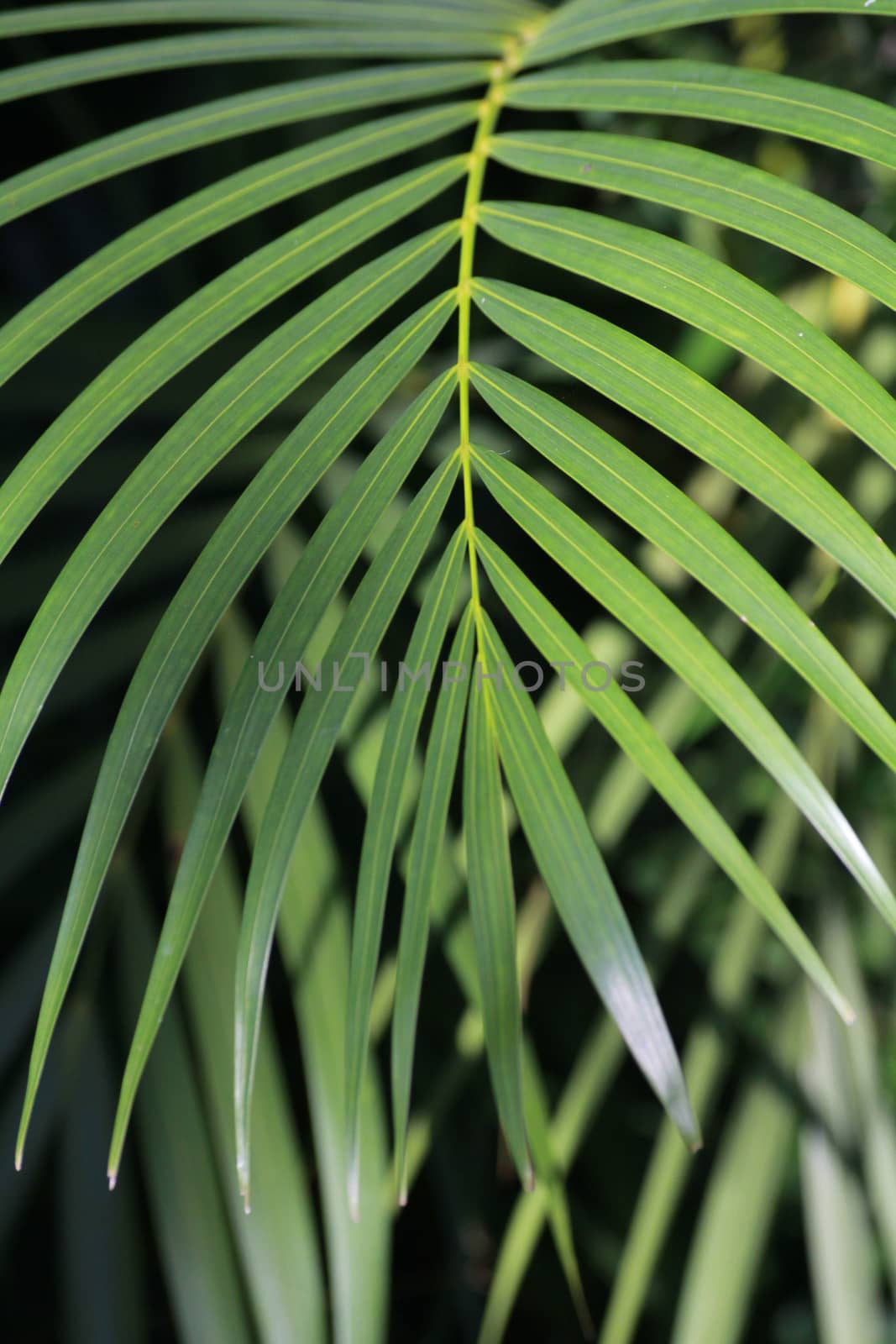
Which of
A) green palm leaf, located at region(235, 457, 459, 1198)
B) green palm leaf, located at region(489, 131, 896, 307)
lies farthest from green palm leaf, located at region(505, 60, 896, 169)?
green palm leaf, located at region(235, 457, 459, 1198)

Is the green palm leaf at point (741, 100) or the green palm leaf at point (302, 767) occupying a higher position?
the green palm leaf at point (741, 100)

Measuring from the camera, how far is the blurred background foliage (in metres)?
0.51

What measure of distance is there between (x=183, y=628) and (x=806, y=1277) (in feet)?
3.20

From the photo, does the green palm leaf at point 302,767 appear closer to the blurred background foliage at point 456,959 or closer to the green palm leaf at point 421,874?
the green palm leaf at point 421,874

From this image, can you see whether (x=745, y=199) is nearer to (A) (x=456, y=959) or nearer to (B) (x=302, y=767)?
(B) (x=302, y=767)

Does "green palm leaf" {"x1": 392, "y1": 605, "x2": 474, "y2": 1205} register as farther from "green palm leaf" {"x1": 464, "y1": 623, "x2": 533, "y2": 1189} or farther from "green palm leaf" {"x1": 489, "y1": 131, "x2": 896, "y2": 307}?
"green palm leaf" {"x1": 489, "y1": 131, "x2": 896, "y2": 307}

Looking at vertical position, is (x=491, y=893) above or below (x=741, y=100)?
below

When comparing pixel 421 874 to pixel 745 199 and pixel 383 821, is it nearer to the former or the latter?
pixel 383 821

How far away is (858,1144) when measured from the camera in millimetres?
593

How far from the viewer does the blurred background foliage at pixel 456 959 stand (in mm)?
507

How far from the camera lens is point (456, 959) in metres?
0.51
